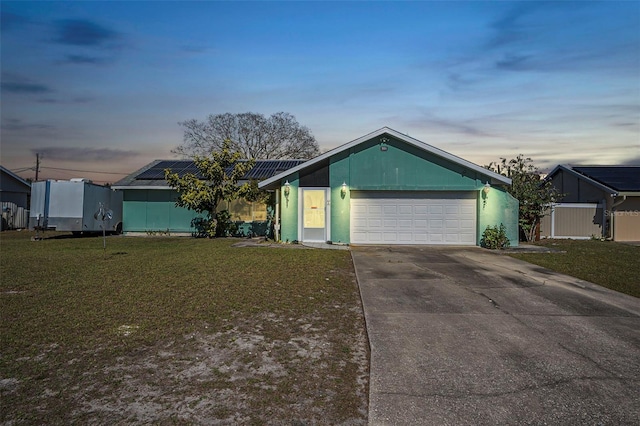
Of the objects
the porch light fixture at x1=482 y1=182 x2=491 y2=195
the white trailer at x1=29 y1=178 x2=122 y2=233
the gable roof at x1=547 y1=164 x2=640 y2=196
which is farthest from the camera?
the gable roof at x1=547 y1=164 x2=640 y2=196

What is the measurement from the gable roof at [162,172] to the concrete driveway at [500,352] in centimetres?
1523

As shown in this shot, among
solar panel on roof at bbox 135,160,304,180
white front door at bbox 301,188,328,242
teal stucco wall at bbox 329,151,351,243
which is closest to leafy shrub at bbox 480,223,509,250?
teal stucco wall at bbox 329,151,351,243

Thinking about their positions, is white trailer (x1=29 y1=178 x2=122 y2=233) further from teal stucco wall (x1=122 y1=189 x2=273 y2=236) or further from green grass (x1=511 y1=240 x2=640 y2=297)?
green grass (x1=511 y1=240 x2=640 y2=297)

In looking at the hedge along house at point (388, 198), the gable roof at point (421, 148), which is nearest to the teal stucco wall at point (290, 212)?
the hedge along house at point (388, 198)

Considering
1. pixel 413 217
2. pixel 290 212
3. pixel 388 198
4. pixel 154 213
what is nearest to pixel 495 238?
pixel 413 217

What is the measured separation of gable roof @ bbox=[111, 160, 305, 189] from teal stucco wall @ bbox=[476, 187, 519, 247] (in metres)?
10.5

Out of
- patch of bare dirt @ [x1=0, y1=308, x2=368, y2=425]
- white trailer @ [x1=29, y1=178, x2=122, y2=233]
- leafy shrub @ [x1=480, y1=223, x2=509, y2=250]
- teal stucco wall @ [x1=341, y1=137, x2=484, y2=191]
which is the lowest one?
patch of bare dirt @ [x1=0, y1=308, x2=368, y2=425]

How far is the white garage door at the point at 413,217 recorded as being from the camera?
57.8 ft

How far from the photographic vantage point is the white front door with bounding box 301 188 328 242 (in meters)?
17.7

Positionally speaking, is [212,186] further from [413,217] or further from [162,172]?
[413,217]

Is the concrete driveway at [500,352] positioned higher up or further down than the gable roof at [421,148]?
further down

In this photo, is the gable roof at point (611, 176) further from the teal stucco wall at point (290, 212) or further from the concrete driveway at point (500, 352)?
the teal stucco wall at point (290, 212)

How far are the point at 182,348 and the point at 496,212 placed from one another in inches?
581

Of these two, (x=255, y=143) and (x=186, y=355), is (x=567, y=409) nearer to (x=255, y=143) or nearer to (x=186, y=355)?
(x=186, y=355)
